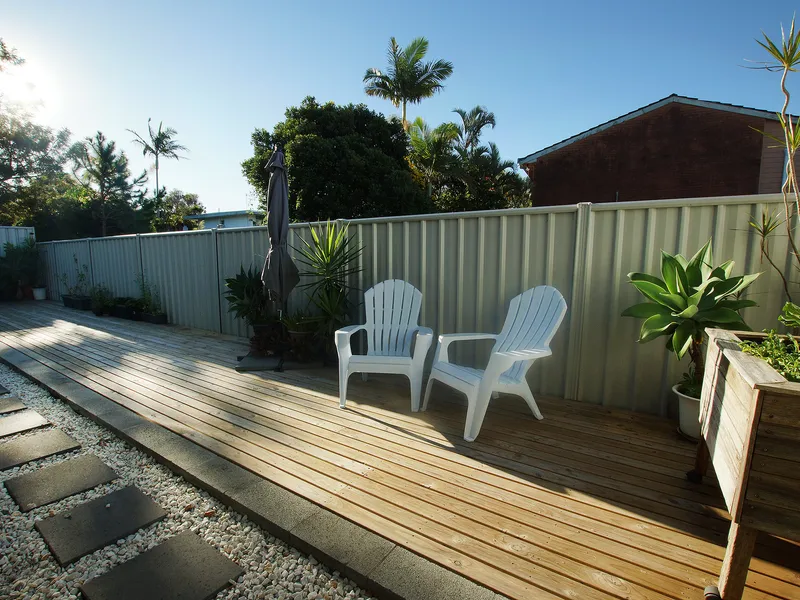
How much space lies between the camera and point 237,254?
17.5 feet

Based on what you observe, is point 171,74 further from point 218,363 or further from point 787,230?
point 787,230

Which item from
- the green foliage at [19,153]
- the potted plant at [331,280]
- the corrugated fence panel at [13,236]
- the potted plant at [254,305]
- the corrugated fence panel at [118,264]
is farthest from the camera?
the green foliage at [19,153]

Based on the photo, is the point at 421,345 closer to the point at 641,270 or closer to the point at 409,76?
the point at 641,270

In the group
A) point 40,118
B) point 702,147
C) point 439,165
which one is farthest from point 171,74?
point 40,118

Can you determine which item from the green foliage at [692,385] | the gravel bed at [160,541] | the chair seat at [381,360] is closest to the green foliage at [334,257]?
the chair seat at [381,360]

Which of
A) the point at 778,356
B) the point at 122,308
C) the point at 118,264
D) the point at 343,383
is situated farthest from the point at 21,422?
the point at 118,264

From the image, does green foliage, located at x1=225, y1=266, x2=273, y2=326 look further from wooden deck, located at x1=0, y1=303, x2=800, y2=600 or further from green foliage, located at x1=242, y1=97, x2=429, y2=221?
green foliage, located at x1=242, y1=97, x2=429, y2=221

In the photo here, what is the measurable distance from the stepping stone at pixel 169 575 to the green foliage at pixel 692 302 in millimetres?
2372

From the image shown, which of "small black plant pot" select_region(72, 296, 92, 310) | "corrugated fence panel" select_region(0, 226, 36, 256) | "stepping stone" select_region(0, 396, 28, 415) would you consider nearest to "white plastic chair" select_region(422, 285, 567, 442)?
"stepping stone" select_region(0, 396, 28, 415)

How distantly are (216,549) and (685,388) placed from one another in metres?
2.64

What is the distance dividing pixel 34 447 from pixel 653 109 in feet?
43.7

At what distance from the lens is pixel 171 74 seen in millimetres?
6711

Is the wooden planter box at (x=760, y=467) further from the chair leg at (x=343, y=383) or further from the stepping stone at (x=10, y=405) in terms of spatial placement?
the stepping stone at (x=10, y=405)

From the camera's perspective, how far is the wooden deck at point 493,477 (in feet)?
4.49
